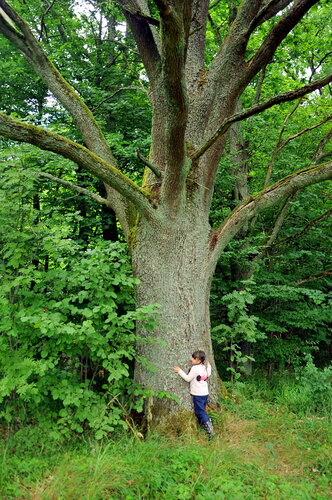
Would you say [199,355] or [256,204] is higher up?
[256,204]

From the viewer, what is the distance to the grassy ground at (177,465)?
2824 mm

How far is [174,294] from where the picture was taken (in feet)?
13.7

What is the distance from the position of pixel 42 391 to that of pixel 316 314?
17.1 feet

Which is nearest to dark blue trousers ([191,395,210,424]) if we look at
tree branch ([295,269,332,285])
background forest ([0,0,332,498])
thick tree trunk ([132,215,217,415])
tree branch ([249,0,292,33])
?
thick tree trunk ([132,215,217,415])

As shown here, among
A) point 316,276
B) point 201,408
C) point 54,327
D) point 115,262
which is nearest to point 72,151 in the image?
point 115,262

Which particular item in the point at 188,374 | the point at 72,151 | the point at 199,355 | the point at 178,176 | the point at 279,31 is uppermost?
the point at 279,31

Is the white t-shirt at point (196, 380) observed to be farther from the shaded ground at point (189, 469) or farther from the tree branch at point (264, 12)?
the tree branch at point (264, 12)

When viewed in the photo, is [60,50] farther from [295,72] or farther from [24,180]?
[295,72]

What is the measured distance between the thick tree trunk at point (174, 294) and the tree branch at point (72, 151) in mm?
618

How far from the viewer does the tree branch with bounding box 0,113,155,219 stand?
3.15 meters

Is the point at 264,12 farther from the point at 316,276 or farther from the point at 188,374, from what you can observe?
the point at 316,276

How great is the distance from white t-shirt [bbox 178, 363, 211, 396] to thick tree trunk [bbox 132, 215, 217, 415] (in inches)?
3.6

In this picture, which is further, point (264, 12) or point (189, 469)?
point (264, 12)

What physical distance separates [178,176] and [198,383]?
2.46m
